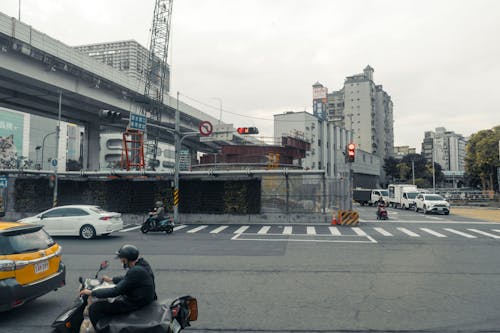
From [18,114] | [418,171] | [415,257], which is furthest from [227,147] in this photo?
[18,114]

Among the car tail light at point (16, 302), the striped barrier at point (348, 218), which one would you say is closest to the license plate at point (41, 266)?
the car tail light at point (16, 302)

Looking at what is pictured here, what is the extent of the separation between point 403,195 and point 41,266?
36.6 metres

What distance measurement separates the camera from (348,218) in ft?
74.5

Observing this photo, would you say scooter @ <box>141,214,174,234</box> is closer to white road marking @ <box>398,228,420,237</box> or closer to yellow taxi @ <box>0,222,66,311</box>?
yellow taxi @ <box>0,222,66,311</box>

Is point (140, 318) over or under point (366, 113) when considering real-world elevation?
under

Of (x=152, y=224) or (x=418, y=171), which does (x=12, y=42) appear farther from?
(x=418, y=171)

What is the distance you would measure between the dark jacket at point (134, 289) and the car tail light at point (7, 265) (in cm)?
227

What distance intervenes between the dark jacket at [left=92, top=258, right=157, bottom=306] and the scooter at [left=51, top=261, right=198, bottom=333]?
0.15m

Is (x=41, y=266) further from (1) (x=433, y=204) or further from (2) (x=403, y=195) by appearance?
(2) (x=403, y=195)

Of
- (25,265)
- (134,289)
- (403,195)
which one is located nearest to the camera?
(134,289)

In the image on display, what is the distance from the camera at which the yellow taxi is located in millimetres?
5738

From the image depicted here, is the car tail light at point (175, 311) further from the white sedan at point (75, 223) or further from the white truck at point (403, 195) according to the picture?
the white truck at point (403, 195)

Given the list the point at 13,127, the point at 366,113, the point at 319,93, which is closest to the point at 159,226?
the point at 319,93

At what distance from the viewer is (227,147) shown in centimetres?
5131
